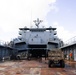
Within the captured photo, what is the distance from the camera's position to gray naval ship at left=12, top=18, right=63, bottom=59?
42906mm

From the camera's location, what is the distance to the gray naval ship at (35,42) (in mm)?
42906

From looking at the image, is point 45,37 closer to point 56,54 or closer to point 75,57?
point 75,57

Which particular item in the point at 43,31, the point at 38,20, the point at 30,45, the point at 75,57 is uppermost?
the point at 38,20

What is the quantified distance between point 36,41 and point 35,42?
34 centimetres

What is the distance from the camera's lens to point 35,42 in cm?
4362

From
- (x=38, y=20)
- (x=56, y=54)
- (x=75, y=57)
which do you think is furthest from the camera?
(x=38, y=20)

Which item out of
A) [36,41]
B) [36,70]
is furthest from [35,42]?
[36,70]

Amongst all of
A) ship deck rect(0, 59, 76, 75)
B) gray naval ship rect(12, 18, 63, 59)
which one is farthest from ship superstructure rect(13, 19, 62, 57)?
ship deck rect(0, 59, 76, 75)

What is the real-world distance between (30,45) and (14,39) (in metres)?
4.46

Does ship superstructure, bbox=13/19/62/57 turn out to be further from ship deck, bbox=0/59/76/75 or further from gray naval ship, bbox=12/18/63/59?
ship deck, bbox=0/59/76/75

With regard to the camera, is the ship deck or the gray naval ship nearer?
the ship deck

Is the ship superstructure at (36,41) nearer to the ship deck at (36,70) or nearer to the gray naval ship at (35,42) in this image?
the gray naval ship at (35,42)

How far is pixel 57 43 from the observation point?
4347 cm

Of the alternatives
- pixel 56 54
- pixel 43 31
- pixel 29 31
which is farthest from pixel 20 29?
pixel 56 54
